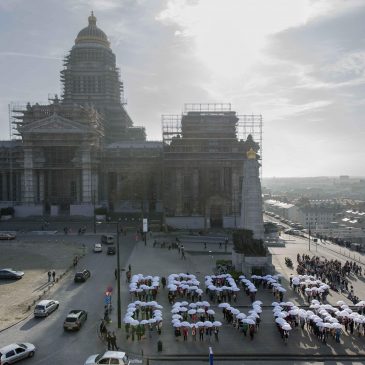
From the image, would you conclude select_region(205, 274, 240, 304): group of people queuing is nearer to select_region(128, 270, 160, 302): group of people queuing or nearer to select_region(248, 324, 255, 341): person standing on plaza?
select_region(128, 270, 160, 302): group of people queuing

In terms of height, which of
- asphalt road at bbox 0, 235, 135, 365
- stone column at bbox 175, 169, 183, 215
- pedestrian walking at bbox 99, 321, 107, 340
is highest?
stone column at bbox 175, 169, 183, 215

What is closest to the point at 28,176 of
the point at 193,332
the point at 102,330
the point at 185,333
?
the point at 102,330

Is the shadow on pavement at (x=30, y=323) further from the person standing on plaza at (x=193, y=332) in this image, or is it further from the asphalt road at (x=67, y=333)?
the person standing on plaza at (x=193, y=332)

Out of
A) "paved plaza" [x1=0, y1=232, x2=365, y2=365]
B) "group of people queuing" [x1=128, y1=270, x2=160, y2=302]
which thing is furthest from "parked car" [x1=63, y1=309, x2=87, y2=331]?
"group of people queuing" [x1=128, y1=270, x2=160, y2=302]

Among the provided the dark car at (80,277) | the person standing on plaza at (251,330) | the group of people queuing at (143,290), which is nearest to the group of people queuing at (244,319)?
the person standing on plaza at (251,330)

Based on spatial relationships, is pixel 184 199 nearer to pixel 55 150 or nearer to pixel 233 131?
pixel 233 131

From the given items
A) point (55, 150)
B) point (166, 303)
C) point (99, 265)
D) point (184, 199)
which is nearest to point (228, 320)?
point (166, 303)

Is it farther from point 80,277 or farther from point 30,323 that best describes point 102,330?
point 80,277
